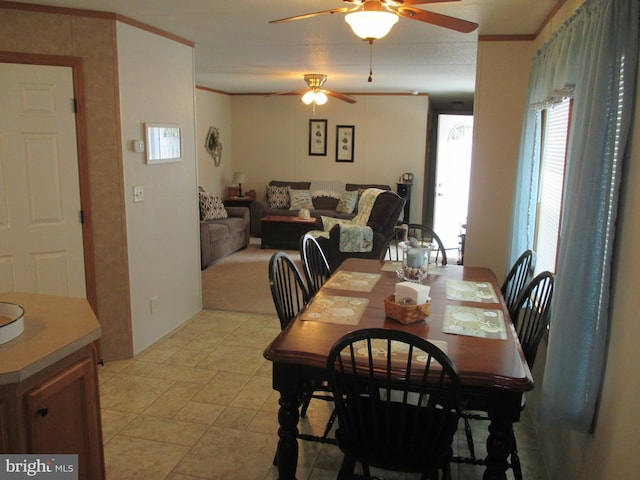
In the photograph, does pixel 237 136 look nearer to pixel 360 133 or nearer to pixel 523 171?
pixel 360 133

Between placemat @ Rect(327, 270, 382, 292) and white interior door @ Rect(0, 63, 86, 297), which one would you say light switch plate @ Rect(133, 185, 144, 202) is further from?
placemat @ Rect(327, 270, 382, 292)

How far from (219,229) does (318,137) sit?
297 centimetres

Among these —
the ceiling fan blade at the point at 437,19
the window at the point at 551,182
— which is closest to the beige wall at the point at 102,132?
the ceiling fan blade at the point at 437,19

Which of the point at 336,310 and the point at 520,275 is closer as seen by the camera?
the point at 336,310

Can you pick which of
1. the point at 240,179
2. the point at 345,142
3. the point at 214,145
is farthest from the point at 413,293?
the point at 240,179

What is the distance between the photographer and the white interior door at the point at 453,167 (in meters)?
8.03

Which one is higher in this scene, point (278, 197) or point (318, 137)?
point (318, 137)

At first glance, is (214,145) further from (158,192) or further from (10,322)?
(10,322)

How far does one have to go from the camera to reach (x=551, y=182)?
3297 mm

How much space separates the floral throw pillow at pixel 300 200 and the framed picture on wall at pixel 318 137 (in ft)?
2.76

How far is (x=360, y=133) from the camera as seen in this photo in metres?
8.82

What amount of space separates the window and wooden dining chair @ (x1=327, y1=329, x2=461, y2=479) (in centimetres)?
157

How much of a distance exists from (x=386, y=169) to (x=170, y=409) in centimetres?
643

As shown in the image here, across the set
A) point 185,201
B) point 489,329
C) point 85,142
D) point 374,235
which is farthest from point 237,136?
point 489,329
